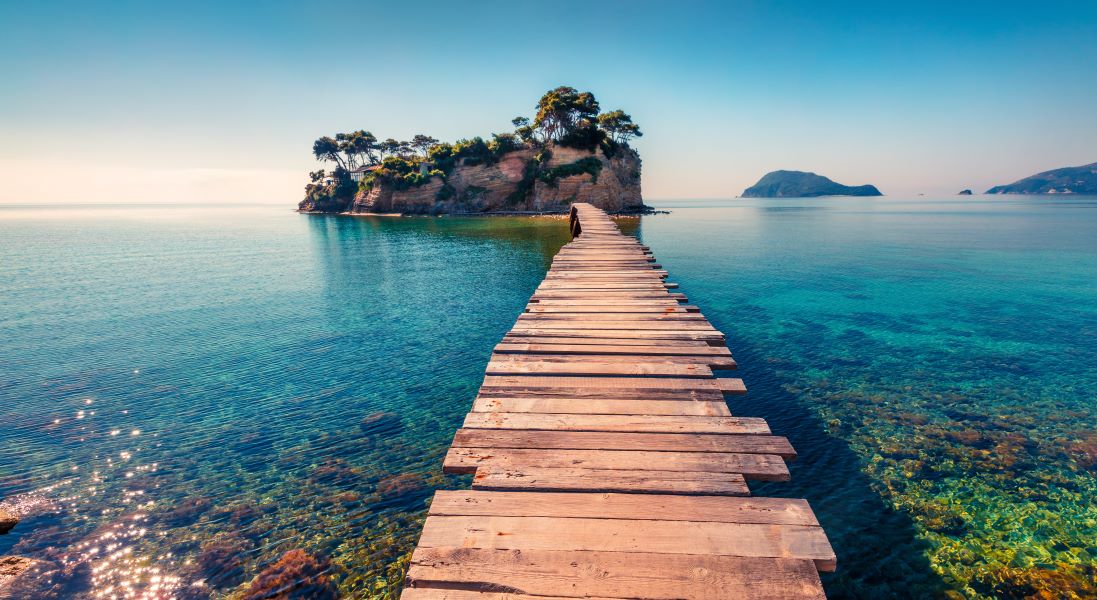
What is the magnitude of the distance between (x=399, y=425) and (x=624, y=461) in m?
7.13

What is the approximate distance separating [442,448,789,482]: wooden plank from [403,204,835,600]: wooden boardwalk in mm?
17

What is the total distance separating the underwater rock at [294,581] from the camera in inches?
235

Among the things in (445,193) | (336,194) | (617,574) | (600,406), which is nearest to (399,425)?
(600,406)

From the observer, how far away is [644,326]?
8430 millimetres

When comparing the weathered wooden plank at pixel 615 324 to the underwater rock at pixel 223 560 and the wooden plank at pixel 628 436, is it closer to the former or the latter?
the wooden plank at pixel 628 436

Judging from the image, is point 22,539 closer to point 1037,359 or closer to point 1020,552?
point 1020,552

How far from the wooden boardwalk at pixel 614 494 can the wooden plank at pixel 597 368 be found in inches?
1.0

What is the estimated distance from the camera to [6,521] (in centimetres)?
700

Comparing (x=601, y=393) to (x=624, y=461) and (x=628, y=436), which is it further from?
(x=624, y=461)

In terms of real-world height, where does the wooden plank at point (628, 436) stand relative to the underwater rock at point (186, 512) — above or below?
above

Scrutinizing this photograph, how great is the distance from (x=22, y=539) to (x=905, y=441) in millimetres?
15764

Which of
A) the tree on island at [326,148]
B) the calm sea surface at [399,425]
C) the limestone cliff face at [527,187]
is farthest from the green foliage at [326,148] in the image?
the calm sea surface at [399,425]

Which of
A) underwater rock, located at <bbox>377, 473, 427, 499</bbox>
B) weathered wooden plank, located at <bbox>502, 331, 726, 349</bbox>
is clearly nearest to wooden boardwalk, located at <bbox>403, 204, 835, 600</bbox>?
weathered wooden plank, located at <bbox>502, 331, 726, 349</bbox>

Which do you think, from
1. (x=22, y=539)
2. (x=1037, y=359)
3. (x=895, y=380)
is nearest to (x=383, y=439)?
(x=22, y=539)
